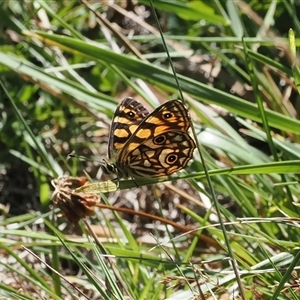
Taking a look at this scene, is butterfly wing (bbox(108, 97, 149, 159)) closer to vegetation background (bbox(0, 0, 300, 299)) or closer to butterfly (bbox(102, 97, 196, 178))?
butterfly (bbox(102, 97, 196, 178))

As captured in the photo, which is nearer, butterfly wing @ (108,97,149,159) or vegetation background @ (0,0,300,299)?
vegetation background @ (0,0,300,299)

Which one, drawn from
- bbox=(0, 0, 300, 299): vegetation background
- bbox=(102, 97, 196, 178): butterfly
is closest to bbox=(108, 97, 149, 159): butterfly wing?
bbox=(102, 97, 196, 178): butterfly

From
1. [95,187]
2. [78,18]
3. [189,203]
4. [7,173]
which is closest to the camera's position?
[95,187]

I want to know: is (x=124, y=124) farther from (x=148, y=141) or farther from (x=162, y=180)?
(x=162, y=180)

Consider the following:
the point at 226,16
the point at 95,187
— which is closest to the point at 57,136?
the point at 226,16

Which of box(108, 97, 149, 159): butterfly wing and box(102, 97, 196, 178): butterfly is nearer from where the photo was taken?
box(102, 97, 196, 178): butterfly

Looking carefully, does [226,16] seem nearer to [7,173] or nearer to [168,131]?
[168,131]
